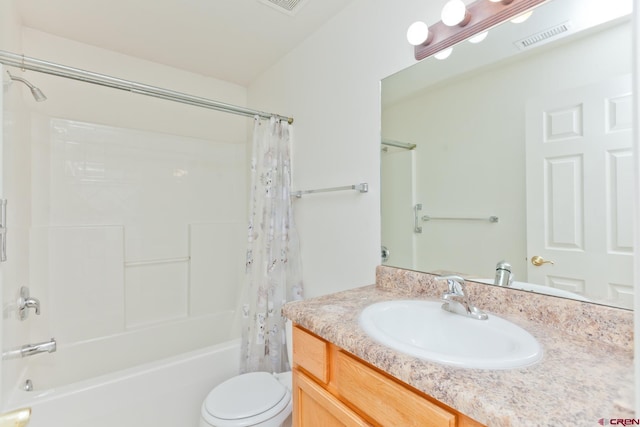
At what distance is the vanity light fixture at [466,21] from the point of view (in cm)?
101

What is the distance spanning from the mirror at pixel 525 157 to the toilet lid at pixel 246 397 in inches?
32.0

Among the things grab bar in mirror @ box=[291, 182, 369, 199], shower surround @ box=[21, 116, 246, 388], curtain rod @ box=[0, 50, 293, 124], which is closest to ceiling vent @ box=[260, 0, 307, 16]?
curtain rod @ box=[0, 50, 293, 124]

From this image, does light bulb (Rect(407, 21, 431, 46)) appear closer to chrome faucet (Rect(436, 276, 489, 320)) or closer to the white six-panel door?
the white six-panel door

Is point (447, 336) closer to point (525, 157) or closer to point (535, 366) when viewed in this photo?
point (535, 366)

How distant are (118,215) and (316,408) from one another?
194cm

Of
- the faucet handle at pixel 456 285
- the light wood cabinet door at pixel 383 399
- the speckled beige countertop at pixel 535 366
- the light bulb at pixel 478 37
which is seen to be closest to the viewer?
the speckled beige countertop at pixel 535 366

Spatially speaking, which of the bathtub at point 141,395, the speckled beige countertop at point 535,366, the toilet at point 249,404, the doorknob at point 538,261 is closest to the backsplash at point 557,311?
the speckled beige countertop at point 535,366

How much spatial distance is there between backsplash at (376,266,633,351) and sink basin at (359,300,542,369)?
0.26ft

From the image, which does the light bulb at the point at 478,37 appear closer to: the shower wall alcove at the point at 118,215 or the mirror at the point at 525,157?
the mirror at the point at 525,157

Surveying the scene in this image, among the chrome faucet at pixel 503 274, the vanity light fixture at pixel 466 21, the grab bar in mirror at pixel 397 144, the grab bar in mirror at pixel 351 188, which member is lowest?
the chrome faucet at pixel 503 274

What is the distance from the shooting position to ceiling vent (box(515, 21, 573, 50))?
0.89m

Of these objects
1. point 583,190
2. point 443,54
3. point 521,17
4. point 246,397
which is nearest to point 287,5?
point 443,54

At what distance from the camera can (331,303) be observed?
1065 mm

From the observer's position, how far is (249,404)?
4.17 ft
